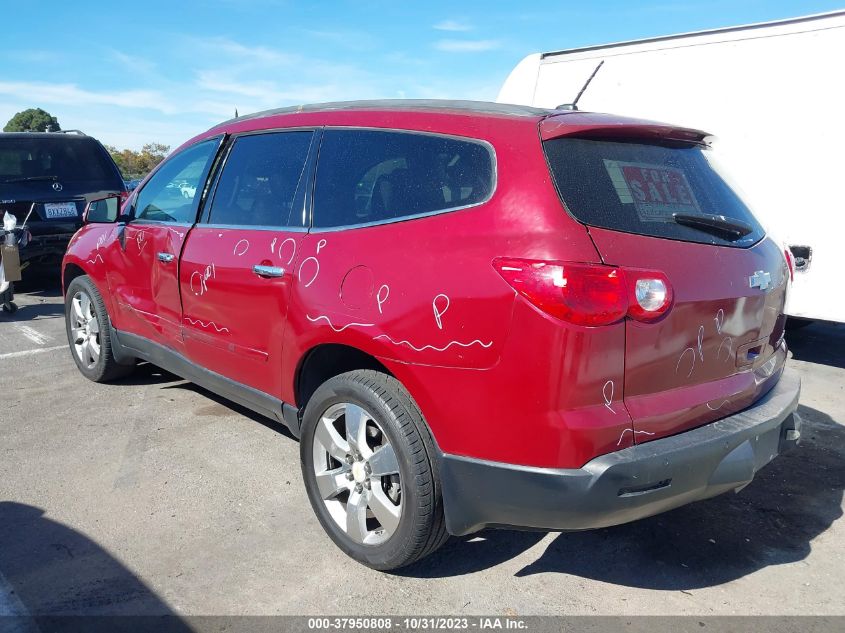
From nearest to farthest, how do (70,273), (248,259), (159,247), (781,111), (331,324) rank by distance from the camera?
1. (331,324)
2. (248,259)
3. (159,247)
4. (70,273)
5. (781,111)

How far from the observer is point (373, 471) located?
2773 mm

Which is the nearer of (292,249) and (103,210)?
(292,249)

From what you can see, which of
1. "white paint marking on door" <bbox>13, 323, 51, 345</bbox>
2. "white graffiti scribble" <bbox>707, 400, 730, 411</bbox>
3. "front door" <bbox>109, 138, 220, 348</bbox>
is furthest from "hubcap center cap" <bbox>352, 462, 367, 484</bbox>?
"white paint marking on door" <bbox>13, 323, 51, 345</bbox>

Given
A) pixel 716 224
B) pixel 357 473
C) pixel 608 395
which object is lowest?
pixel 357 473

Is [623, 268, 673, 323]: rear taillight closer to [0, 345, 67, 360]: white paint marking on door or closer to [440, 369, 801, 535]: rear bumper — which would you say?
[440, 369, 801, 535]: rear bumper

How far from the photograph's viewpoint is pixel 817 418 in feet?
15.5

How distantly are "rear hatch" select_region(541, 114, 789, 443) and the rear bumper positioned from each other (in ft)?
0.29

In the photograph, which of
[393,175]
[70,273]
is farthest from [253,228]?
[70,273]

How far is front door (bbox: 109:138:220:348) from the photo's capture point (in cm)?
401

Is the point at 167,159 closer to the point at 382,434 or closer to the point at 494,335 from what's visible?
the point at 382,434

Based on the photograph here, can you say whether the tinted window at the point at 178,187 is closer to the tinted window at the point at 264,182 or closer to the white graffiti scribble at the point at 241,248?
the tinted window at the point at 264,182

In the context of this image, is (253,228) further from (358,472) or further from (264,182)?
(358,472)

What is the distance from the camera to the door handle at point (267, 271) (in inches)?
125

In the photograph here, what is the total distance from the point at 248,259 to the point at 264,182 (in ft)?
1.41
